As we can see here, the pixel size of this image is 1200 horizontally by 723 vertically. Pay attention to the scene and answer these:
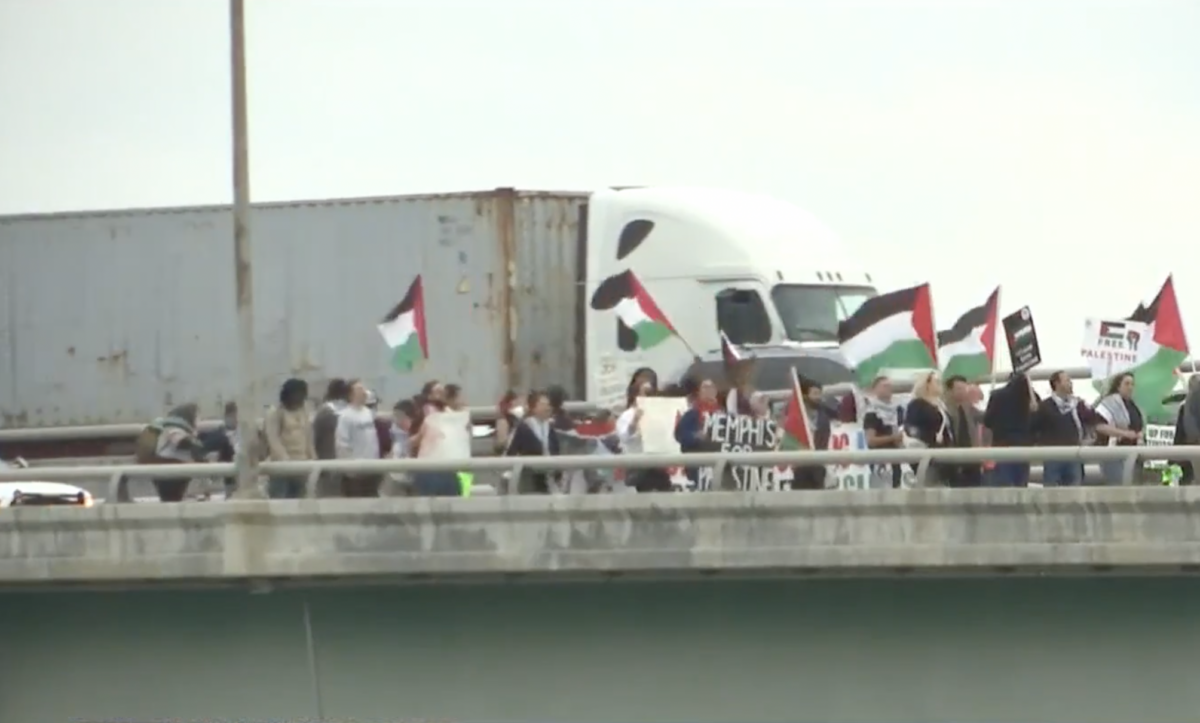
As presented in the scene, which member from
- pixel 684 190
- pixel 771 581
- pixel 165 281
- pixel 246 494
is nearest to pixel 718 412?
pixel 771 581

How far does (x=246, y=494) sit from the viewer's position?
17.5m

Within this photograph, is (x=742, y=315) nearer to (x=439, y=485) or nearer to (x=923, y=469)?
(x=439, y=485)

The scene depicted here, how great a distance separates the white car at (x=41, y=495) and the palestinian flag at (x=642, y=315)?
526cm

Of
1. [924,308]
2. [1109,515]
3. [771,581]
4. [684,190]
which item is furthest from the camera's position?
[684,190]

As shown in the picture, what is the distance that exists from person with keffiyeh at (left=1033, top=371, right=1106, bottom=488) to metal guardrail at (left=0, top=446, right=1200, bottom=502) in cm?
101

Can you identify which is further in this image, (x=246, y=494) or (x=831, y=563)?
(x=246, y=494)

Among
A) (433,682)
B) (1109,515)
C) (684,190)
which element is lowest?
(433,682)

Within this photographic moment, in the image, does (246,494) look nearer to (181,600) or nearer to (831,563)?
(181,600)

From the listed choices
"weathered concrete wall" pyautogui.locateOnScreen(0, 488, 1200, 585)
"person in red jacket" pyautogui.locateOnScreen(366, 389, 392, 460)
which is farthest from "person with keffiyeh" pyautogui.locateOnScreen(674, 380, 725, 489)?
"person in red jacket" pyautogui.locateOnScreen(366, 389, 392, 460)

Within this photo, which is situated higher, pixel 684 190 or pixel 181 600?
pixel 684 190

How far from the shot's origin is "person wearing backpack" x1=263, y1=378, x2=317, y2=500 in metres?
18.3

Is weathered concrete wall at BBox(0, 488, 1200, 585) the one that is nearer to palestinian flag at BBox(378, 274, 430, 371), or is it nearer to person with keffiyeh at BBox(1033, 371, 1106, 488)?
person with keffiyeh at BBox(1033, 371, 1106, 488)

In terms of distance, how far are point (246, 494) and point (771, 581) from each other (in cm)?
319

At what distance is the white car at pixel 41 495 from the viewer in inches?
788
